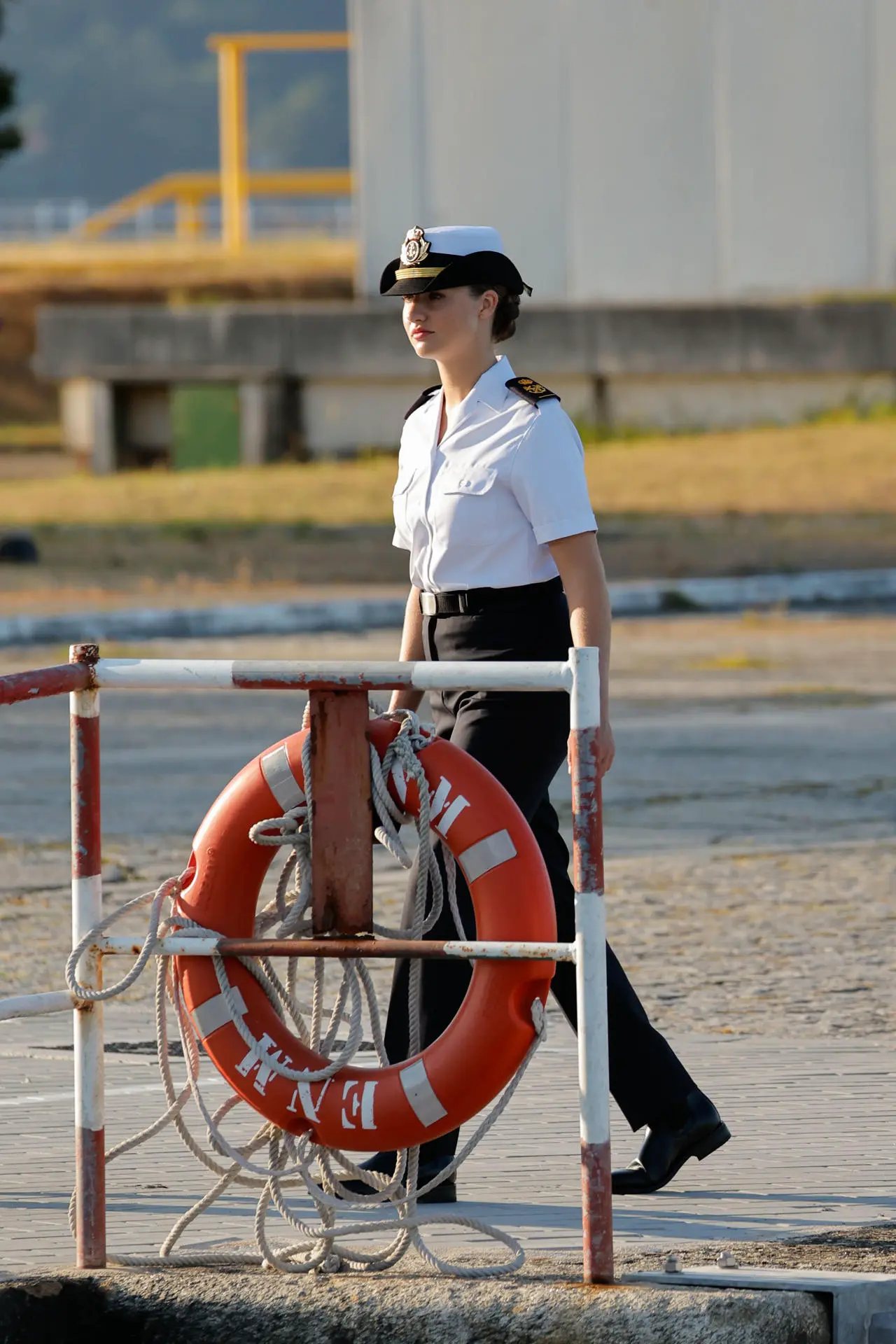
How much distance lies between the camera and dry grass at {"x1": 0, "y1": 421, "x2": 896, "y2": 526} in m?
25.6

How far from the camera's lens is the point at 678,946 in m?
7.66

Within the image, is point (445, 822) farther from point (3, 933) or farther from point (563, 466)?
point (3, 933)

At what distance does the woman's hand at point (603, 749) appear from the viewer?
13.6 feet

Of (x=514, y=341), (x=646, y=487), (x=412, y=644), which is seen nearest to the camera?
(x=412, y=644)

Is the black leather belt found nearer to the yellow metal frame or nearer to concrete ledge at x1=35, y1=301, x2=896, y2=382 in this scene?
concrete ledge at x1=35, y1=301, x2=896, y2=382

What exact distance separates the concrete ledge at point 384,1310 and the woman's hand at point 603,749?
82 centimetres

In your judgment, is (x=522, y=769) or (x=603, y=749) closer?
(x=603, y=749)

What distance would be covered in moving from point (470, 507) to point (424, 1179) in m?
1.28

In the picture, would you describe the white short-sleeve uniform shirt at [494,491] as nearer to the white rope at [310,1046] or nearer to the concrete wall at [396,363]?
the white rope at [310,1046]

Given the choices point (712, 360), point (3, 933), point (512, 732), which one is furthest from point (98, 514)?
point (512, 732)

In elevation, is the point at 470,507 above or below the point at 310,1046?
above

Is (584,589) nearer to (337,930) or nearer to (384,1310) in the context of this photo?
(337,930)

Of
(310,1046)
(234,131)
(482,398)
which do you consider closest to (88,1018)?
(310,1046)

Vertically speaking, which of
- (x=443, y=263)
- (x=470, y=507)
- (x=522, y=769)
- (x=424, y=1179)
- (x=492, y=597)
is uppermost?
(x=443, y=263)
